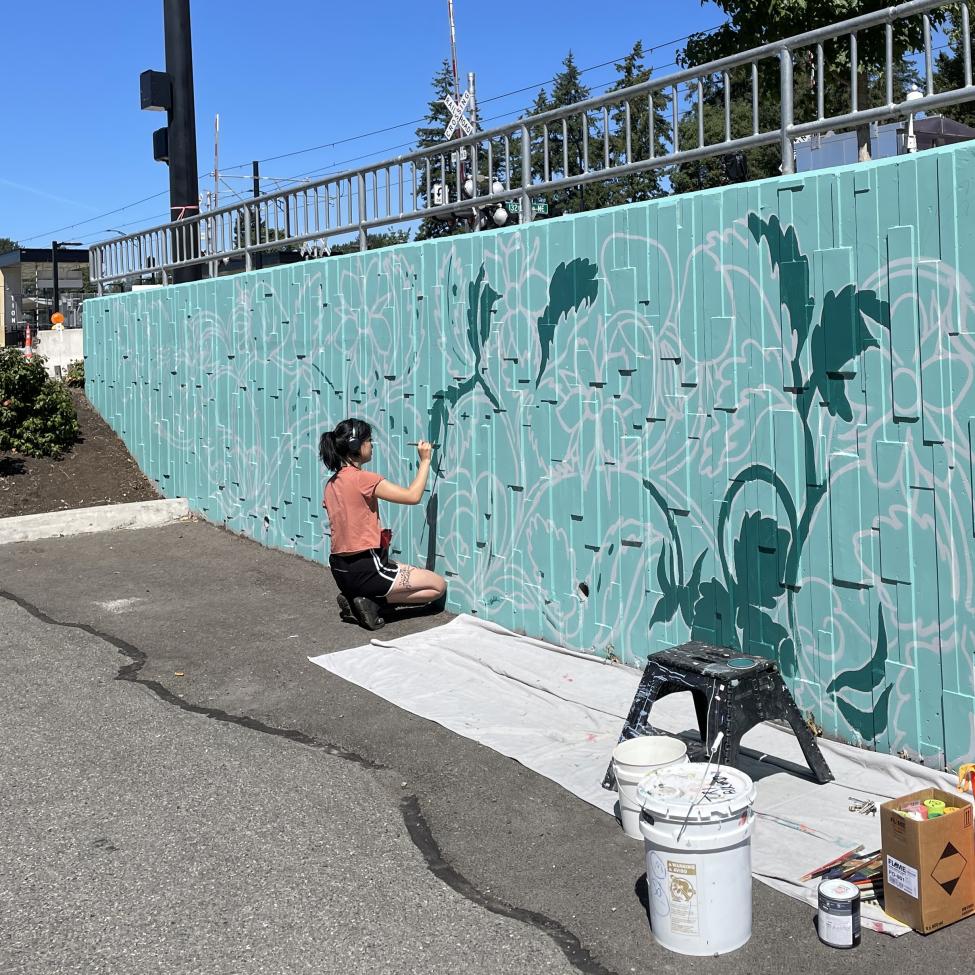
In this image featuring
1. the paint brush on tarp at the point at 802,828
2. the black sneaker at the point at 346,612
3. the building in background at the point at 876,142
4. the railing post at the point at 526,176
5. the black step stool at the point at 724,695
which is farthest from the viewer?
the black sneaker at the point at 346,612

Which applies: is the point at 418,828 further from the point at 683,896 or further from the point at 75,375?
the point at 75,375

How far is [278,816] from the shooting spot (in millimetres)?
4629

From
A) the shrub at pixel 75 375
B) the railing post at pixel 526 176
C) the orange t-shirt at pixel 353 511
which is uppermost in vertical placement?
the railing post at pixel 526 176

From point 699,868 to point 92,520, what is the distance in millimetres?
9236

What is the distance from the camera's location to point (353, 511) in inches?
298

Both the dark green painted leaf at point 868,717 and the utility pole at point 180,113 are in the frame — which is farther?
the utility pole at point 180,113

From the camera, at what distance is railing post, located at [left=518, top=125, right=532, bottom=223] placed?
23.4 ft

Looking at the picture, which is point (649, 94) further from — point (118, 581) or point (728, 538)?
point (118, 581)

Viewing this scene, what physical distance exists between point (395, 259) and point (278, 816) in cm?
473

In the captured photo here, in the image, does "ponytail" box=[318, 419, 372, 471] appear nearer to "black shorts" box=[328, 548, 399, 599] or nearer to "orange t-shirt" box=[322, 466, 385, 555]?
"orange t-shirt" box=[322, 466, 385, 555]

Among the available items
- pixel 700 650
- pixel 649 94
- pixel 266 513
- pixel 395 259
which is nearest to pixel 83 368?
A: pixel 266 513

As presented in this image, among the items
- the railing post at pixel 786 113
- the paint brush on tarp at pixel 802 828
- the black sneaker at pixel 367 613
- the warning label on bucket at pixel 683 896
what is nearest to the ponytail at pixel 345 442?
the black sneaker at pixel 367 613

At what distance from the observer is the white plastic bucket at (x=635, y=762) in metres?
4.30

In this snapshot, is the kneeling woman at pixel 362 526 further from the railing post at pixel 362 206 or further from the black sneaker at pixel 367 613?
the railing post at pixel 362 206
